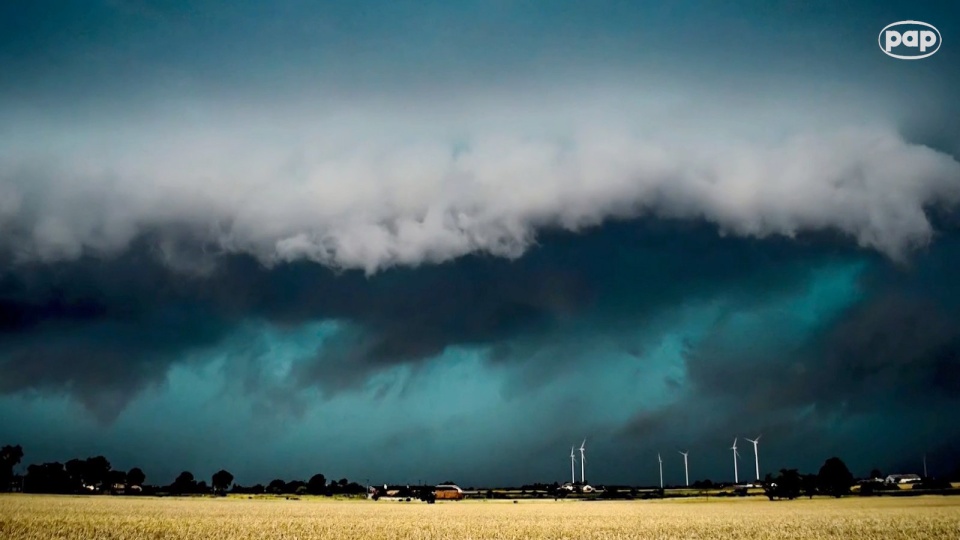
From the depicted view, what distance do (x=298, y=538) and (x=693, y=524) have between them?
4007 centimetres

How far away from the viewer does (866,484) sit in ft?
652

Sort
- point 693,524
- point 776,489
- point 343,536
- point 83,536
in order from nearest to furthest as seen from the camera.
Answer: point 83,536
point 343,536
point 693,524
point 776,489

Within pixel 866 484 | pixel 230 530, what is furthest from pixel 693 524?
pixel 866 484

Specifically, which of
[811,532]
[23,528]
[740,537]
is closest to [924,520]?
[811,532]

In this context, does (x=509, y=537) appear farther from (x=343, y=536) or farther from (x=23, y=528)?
(x=23, y=528)

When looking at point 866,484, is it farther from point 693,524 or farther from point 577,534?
point 577,534

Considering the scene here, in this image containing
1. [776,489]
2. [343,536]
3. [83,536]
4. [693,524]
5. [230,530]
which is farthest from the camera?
[776,489]

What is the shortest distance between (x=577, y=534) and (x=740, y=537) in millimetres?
12861

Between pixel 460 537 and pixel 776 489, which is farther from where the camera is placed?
pixel 776 489

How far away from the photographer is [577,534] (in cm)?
5931

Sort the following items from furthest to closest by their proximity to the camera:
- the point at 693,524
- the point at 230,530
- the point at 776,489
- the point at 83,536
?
the point at 776,489 < the point at 693,524 < the point at 230,530 < the point at 83,536

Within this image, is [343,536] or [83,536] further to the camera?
[343,536]

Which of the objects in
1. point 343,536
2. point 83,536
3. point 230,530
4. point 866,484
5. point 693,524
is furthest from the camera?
point 866,484

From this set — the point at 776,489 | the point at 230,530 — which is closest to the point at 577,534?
the point at 230,530
